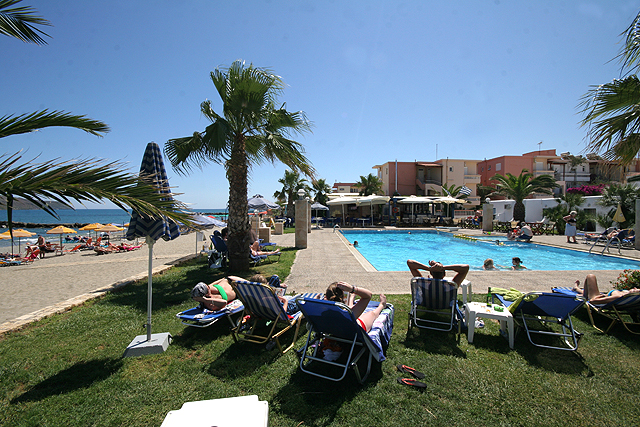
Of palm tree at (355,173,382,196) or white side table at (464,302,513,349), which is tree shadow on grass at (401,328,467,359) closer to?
white side table at (464,302,513,349)

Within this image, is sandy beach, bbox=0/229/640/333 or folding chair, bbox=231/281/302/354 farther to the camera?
sandy beach, bbox=0/229/640/333

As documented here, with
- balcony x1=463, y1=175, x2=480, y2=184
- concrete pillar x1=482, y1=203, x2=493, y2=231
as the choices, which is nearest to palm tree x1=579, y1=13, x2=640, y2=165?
concrete pillar x1=482, y1=203, x2=493, y2=231

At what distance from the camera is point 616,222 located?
16.0 meters

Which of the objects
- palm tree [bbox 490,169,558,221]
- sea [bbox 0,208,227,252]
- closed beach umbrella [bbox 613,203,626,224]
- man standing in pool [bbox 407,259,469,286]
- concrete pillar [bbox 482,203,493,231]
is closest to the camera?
man standing in pool [bbox 407,259,469,286]

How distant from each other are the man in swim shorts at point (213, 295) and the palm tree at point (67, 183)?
56.3 inches

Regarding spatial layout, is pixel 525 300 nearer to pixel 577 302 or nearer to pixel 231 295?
pixel 577 302

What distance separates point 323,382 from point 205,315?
208 cm

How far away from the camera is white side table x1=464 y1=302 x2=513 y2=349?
12.9ft

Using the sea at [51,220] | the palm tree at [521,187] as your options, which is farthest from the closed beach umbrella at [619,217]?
the sea at [51,220]

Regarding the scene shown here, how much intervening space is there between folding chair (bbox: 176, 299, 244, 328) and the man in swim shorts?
0.09 meters

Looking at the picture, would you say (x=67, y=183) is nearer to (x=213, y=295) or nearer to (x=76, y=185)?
(x=76, y=185)

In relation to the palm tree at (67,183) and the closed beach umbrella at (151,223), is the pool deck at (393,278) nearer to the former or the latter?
the closed beach umbrella at (151,223)

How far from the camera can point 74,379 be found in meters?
3.30

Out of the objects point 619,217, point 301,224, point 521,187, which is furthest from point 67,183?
point 521,187
